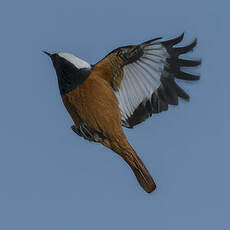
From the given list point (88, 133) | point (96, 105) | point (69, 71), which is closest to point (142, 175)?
point (88, 133)

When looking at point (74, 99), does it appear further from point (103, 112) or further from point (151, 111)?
point (151, 111)

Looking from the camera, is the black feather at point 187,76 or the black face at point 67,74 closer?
the black face at point 67,74

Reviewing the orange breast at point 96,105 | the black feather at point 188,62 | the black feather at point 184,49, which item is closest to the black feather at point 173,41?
the black feather at point 184,49

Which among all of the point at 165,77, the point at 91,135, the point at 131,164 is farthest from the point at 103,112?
the point at 165,77

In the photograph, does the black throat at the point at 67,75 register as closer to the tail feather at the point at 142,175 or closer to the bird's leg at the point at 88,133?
the bird's leg at the point at 88,133

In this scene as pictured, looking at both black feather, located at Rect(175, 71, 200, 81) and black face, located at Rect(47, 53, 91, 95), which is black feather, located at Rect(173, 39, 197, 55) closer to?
black feather, located at Rect(175, 71, 200, 81)

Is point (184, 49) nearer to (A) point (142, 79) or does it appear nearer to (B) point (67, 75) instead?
(A) point (142, 79)

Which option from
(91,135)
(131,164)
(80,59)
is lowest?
(131,164)

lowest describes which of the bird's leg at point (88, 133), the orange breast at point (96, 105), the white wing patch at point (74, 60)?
the bird's leg at point (88, 133)
